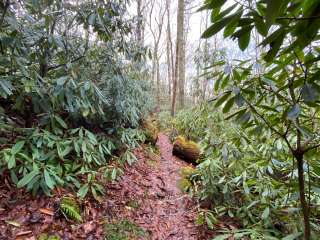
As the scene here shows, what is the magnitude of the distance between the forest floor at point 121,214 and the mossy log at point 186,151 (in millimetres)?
1240

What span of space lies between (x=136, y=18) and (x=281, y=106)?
110 inches

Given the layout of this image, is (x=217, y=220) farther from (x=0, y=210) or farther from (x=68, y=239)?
(x=0, y=210)

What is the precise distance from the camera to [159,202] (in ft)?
9.75

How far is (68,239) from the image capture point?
6.54 ft

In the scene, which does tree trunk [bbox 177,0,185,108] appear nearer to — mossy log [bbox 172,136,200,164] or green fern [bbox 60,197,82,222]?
mossy log [bbox 172,136,200,164]

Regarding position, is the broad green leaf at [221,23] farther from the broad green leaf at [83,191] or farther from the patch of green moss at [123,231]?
the broad green leaf at [83,191]

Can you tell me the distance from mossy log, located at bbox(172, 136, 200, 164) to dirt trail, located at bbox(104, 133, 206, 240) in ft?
2.44

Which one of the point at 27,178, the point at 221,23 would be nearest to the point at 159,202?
the point at 27,178

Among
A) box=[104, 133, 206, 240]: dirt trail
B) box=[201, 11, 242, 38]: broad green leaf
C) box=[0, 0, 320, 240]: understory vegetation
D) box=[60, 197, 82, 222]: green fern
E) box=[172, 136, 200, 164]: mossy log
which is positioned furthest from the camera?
box=[172, 136, 200, 164]: mossy log

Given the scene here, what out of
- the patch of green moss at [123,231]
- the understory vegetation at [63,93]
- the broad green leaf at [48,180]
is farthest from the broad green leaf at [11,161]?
the patch of green moss at [123,231]

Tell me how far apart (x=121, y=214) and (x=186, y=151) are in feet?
8.27

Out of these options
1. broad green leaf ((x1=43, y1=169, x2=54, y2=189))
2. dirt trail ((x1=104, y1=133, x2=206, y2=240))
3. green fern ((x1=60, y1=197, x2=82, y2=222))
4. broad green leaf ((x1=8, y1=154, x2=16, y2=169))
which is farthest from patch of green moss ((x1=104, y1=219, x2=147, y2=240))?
broad green leaf ((x1=8, y1=154, x2=16, y2=169))

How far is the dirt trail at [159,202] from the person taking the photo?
8.13ft

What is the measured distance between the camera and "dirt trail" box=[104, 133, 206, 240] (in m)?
2.48
